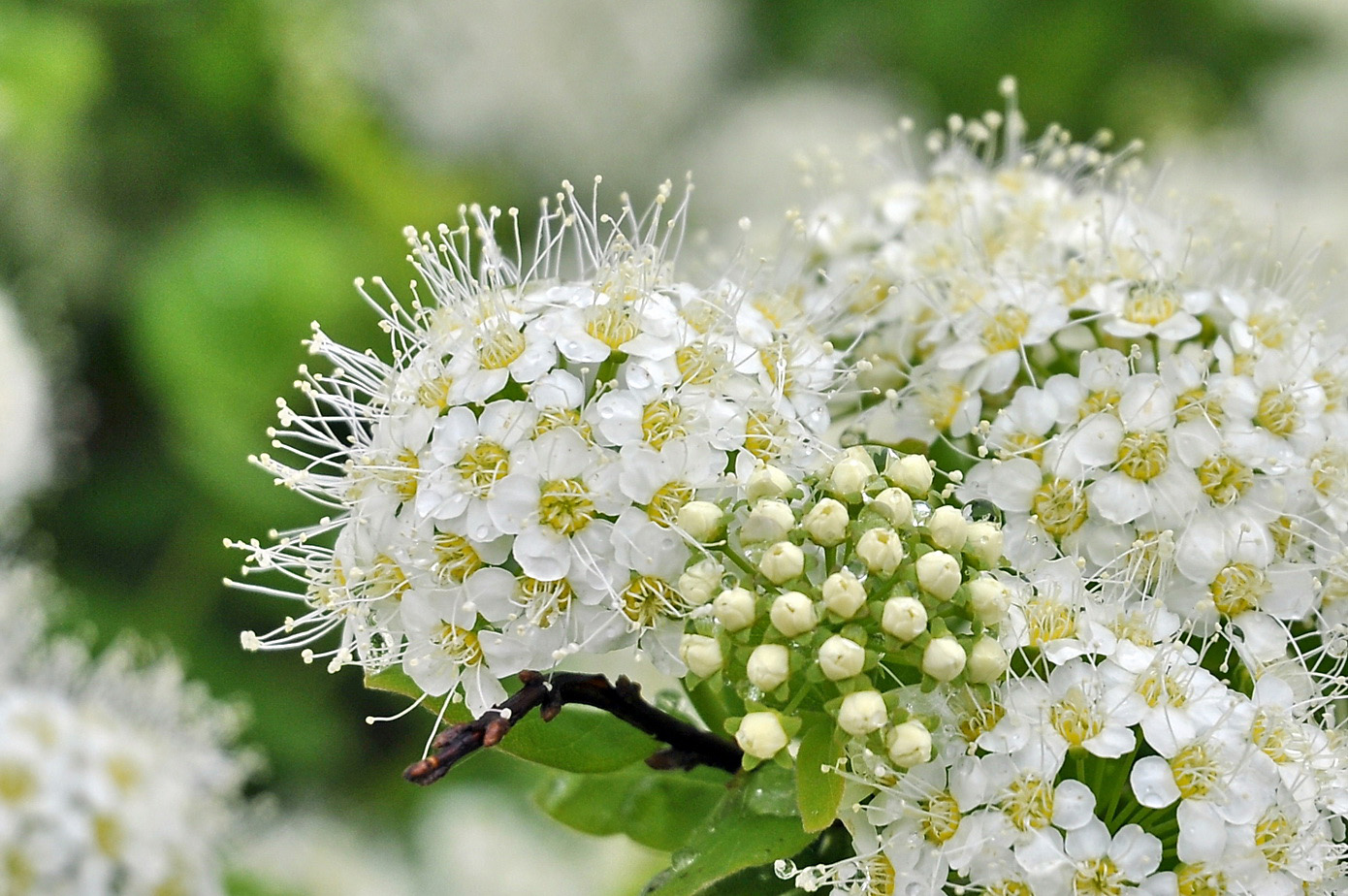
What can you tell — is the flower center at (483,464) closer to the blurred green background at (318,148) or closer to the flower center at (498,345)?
the flower center at (498,345)

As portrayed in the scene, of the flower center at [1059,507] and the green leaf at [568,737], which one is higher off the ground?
the green leaf at [568,737]

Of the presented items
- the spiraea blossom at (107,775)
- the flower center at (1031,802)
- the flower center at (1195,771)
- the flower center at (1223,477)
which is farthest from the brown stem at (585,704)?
the spiraea blossom at (107,775)

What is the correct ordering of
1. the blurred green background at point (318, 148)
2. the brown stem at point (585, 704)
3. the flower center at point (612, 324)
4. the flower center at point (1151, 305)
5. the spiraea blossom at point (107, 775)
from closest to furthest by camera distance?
the brown stem at point (585, 704) → the flower center at point (612, 324) → the flower center at point (1151, 305) → the spiraea blossom at point (107, 775) → the blurred green background at point (318, 148)

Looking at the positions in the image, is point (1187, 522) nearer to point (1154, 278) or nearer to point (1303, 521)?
point (1303, 521)

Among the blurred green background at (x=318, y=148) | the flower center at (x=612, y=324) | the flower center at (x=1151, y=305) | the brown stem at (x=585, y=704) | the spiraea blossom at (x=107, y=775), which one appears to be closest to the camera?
the brown stem at (x=585, y=704)

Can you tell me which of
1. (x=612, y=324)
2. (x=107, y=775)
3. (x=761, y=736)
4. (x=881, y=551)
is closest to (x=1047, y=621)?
(x=881, y=551)

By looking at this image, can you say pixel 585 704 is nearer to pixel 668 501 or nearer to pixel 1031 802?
pixel 668 501

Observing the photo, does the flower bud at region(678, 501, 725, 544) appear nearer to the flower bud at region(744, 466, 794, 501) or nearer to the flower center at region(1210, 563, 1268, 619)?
the flower bud at region(744, 466, 794, 501)

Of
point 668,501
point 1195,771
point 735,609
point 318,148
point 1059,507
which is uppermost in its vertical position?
point 318,148
